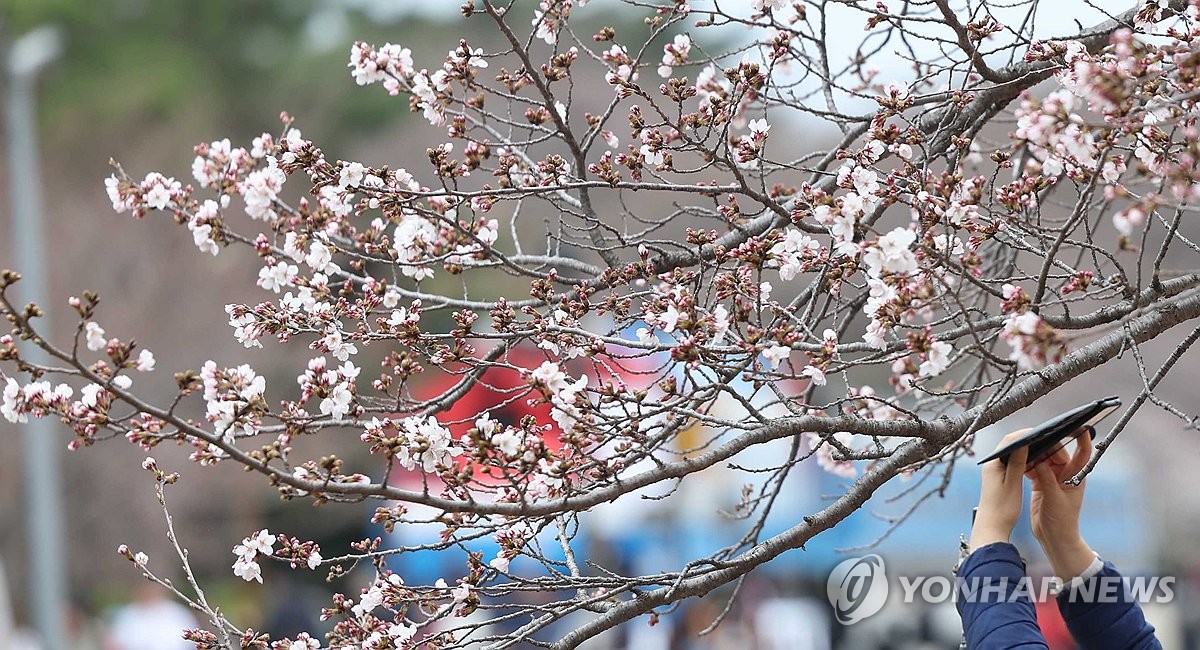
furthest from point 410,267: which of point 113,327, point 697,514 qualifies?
point 113,327

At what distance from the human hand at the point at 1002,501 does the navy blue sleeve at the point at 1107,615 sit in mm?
349

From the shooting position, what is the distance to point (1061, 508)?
8.21 feet

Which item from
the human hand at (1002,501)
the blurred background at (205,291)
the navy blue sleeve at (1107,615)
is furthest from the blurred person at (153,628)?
the human hand at (1002,501)

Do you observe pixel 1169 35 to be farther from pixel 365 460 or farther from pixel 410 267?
pixel 365 460

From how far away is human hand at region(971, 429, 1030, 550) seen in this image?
231cm

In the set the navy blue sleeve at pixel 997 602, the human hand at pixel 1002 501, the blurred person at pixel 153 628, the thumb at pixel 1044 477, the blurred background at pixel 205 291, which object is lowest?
the navy blue sleeve at pixel 997 602

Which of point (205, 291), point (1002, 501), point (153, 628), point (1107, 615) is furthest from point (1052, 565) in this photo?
point (205, 291)

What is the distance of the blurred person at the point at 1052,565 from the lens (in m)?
2.23

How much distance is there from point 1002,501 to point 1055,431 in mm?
159

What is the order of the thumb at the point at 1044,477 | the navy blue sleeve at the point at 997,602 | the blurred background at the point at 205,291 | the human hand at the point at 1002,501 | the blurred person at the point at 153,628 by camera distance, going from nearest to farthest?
the navy blue sleeve at the point at 997,602
the human hand at the point at 1002,501
the thumb at the point at 1044,477
the blurred person at the point at 153,628
the blurred background at the point at 205,291

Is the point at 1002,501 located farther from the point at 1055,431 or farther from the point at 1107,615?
the point at 1107,615

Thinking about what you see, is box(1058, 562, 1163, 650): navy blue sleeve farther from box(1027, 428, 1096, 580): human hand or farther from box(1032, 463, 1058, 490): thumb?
box(1032, 463, 1058, 490): thumb

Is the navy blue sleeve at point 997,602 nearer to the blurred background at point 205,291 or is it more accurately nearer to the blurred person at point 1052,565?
the blurred person at point 1052,565

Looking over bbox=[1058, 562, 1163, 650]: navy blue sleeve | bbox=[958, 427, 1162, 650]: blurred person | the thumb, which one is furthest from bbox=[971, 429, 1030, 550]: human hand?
bbox=[1058, 562, 1163, 650]: navy blue sleeve
